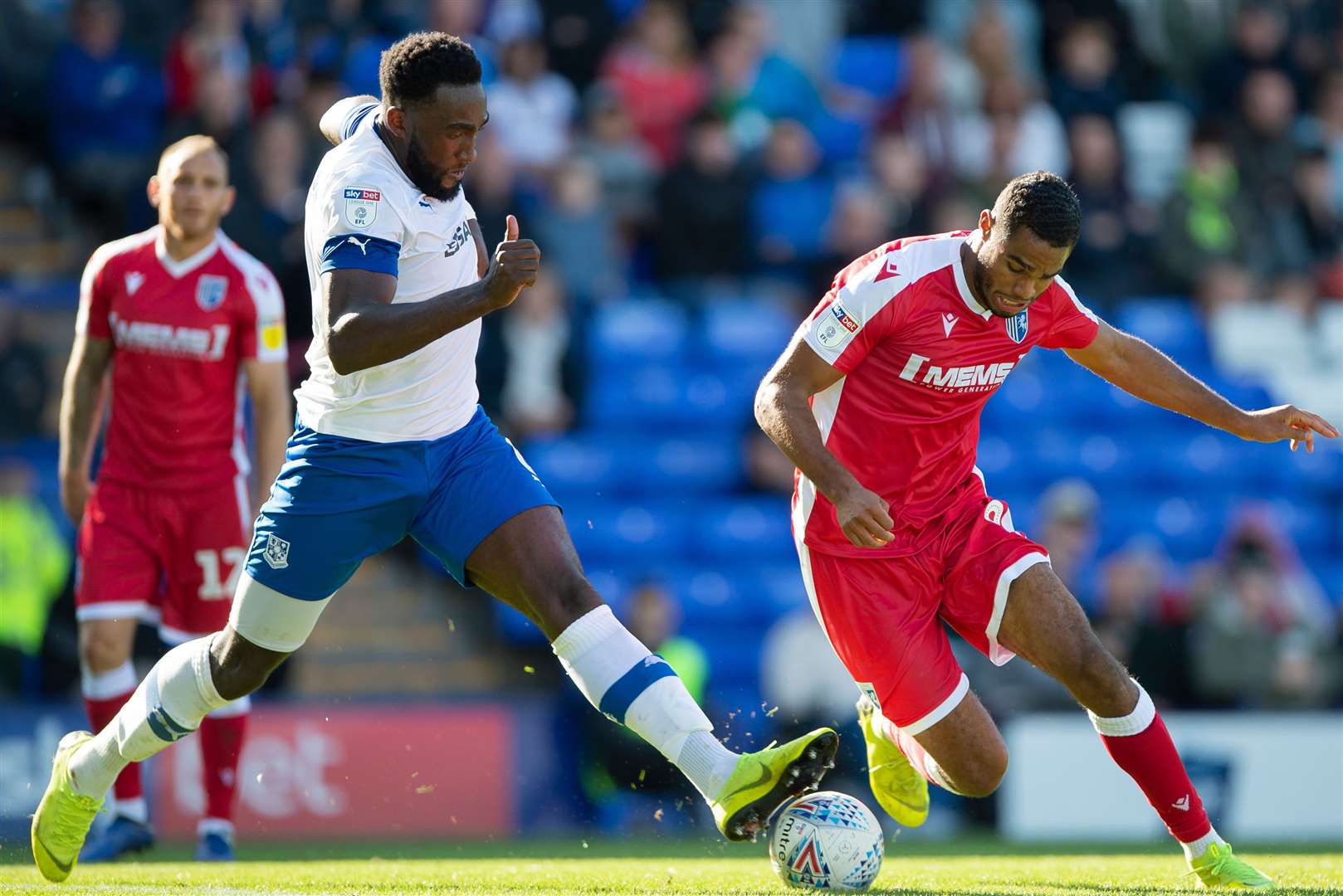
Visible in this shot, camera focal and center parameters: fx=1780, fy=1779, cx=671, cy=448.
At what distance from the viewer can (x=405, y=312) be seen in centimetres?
548

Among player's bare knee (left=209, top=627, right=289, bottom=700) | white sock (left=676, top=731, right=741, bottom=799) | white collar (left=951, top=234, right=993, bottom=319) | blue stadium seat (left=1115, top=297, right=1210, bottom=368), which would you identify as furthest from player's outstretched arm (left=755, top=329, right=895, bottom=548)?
blue stadium seat (left=1115, top=297, right=1210, bottom=368)

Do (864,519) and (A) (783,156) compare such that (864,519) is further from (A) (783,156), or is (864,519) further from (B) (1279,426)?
(A) (783,156)

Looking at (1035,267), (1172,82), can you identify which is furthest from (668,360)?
(1035,267)

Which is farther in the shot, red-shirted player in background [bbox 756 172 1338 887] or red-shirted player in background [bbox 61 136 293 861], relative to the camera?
red-shirted player in background [bbox 61 136 293 861]

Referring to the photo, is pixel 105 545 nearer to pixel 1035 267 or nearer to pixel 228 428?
pixel 228 428

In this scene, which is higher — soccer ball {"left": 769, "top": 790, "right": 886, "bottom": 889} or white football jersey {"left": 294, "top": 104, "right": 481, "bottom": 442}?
white football jersey {"left": 294, "top": 104, "right": 481, "bottom": 442}

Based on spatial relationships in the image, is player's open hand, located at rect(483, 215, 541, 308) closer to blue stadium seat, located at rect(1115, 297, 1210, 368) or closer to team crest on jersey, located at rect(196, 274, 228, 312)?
team crest on jersey, located at rect(196, 274, 228, 312)

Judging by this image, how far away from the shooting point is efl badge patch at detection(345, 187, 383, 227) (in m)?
5.64

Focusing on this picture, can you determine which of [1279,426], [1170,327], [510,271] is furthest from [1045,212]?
[1170,327]

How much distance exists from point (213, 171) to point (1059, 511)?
6.72m

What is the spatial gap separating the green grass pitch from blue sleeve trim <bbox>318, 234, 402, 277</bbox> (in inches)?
88.4

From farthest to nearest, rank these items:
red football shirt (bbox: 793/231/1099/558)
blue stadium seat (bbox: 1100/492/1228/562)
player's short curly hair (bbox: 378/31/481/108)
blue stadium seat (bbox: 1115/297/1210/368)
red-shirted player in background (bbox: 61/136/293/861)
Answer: blue stadium seat (bbox: 1115/297/1210/368), blue stadium seat (bbox: 1100/492/1228/562), red-shirted player in background (bbox: 61/136/293/861), red football shirt (bbox: 793/231/1099/558), player's short curly hair (bbox: 378/31/481/108)

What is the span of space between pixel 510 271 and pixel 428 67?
850 mm

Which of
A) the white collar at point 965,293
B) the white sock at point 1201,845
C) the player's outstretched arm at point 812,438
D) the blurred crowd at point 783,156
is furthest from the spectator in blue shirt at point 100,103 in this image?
the white sock at point 1201,845
